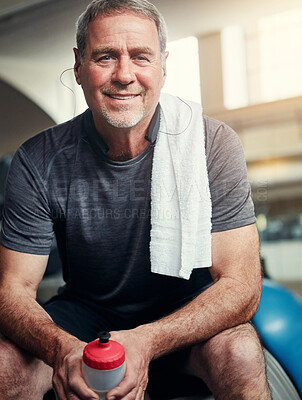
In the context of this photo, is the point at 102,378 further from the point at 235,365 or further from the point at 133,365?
the point at 235,365

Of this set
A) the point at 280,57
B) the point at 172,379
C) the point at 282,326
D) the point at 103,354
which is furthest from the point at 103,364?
the point at 280,57

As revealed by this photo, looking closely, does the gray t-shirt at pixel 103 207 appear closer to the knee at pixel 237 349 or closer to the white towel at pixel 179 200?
the white towel at pixel 179 200

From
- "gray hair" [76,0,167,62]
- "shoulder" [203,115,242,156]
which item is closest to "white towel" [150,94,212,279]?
"shoulder" [203,115,242,156]

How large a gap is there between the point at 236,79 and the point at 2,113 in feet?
1.86

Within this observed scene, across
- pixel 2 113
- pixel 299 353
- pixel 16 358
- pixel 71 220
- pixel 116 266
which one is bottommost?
pixel 299 353

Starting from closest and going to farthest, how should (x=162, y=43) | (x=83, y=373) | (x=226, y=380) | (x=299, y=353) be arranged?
(x=83, y=373) → (x=226, y=380) → (x=162, y=43) → (x=299, y=353)

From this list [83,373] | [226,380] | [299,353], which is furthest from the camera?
[299,353]

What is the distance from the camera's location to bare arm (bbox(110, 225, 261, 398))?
31.6 inches

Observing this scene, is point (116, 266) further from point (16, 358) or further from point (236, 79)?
point (236, 79)

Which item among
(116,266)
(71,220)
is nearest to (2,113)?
(71,220)

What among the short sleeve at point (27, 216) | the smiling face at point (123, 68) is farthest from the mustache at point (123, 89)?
the short sleeve at point (27, 216)

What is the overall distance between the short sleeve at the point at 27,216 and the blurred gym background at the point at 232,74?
128mm

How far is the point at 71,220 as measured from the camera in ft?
3.22

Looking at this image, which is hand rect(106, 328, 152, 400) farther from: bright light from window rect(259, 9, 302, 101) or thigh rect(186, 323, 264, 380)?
bright light from window rect(259, 9, 302, 101)
